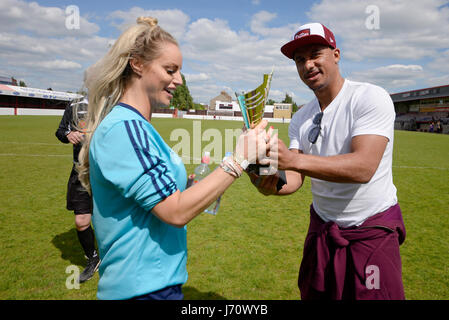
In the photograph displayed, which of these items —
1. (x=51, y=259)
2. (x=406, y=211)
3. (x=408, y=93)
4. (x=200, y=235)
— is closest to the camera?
(x=51, y=259)

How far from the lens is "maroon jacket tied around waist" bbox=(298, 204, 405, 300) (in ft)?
7.07

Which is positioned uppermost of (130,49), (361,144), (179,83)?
(130,49)

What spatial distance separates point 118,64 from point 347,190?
1850 mm

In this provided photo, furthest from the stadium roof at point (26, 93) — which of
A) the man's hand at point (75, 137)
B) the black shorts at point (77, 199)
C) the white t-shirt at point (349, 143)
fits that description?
the white t-shirt at point (349, 143)

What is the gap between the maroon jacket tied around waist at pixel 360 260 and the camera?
2.15 metres

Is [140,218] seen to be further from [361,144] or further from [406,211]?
[406,211]

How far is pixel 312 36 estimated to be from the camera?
224 cm

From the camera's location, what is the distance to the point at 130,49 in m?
1.63

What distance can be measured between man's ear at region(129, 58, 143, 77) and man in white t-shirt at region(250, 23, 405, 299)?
1138 mm

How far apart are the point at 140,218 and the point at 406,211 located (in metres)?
7.10

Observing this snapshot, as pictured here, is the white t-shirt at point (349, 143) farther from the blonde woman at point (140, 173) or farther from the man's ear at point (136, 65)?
the man's ear at point (136, 65)

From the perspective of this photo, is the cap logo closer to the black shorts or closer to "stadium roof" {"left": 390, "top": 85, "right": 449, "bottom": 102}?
the black shorts

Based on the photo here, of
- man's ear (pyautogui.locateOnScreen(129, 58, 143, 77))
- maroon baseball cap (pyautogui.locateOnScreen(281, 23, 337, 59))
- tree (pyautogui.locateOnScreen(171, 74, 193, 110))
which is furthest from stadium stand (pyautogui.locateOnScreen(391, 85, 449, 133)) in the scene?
tree (pyautogui.locateOnScreen(171, 74, 193, 110))

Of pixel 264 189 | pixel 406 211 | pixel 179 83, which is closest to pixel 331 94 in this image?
pixel 264 189
